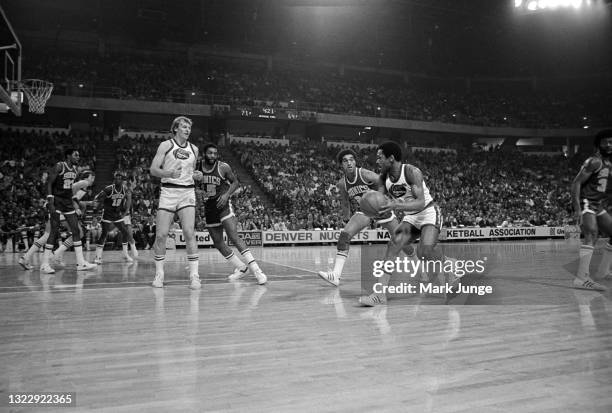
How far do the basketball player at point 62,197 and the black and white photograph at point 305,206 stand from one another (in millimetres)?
36

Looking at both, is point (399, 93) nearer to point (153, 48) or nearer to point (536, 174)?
point (536, 174)

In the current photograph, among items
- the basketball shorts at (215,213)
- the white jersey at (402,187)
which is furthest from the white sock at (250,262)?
the white jersey at (402,187)

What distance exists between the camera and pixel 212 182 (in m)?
8.41

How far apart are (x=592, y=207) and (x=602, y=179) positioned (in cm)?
45

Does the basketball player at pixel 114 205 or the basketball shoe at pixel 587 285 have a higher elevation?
the basketball player at pixel 114 205

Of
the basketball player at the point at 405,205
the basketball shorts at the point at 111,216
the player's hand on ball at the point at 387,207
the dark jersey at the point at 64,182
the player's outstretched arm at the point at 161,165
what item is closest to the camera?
the player's hand on ball at the point at 387,207

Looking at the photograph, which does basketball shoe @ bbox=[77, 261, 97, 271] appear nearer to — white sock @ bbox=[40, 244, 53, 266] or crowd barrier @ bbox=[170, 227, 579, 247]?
white sock @ bbox=[40, 244, 53, 266]

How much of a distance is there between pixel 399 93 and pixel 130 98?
892 inches

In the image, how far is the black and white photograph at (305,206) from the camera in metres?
3.31

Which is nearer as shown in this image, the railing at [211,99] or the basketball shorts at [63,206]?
the basketball shorts at [63,206]

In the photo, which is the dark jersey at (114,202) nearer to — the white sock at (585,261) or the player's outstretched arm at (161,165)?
the player's outstretched arm at (161,165)

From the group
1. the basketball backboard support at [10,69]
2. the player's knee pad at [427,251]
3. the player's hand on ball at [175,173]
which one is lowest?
the player's knee pad at [427,251]

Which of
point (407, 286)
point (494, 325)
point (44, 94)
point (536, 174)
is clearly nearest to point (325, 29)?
point (536, 174)

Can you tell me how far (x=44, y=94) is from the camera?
694 inches
